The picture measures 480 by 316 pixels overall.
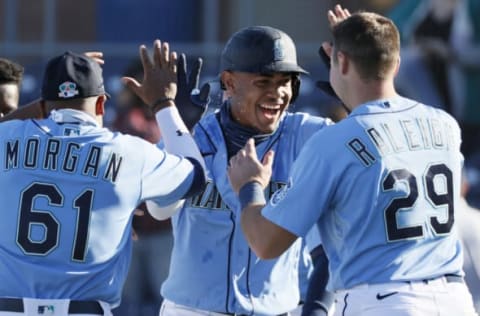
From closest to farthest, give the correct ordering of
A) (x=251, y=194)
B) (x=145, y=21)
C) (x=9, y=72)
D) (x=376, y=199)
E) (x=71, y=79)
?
1. (x=376, y=199)
2. (x=251, y=194)
3. (x=71, y=79)
4. (x=9, y=72)
5. (x=145, y=21)

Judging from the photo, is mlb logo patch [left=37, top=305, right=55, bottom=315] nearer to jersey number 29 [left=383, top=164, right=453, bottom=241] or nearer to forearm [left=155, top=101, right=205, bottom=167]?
forearm [left=155, top=101, right=205, bottom=167]

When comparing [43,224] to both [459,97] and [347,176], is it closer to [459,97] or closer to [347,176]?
[347,176]

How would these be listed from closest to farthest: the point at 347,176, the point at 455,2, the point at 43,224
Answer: the point at 347,176 < the point at 43,224 < the point at 455,2

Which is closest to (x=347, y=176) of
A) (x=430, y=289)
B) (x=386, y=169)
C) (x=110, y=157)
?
(x=386, y=169)

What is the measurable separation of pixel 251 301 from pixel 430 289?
1135 millimetres

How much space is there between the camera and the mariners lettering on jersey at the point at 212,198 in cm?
648

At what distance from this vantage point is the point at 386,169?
549 cm

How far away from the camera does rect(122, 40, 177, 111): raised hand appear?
258 inches

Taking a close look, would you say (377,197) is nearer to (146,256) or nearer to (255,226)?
(255,226)

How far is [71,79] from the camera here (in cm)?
625

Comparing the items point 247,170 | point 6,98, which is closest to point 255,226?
point 247,170

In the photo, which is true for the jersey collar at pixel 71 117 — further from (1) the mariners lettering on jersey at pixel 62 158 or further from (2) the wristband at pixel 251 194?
(2) the wristband at pixel 251 194

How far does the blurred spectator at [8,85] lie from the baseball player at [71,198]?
1.32 m

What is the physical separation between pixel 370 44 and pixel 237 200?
3.94 ft
